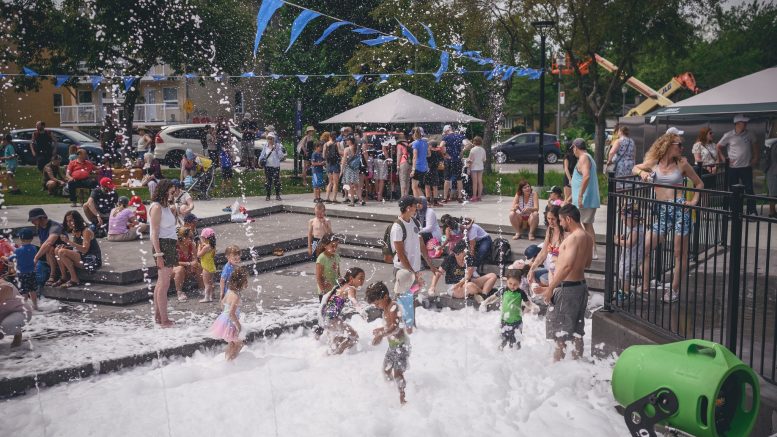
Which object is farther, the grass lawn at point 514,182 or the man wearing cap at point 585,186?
the grass lawn at point 514,182

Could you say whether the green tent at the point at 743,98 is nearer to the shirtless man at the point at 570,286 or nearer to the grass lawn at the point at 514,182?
the grass lawn at the point at 514,182

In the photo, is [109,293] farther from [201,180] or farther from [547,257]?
[201,180]

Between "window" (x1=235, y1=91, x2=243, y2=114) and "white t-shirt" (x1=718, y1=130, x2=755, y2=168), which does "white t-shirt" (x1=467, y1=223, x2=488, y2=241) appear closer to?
"white t-shirt" (x1=718, y1=130, x2=755, y2=168)

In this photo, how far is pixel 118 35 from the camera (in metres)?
29.0

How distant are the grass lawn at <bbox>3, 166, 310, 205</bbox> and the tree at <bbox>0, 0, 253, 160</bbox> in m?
5.19

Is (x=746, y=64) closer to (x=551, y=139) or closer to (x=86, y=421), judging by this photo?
(x=551, y=139)

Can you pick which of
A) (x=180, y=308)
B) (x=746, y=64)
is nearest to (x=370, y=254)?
(x=180, y=308)

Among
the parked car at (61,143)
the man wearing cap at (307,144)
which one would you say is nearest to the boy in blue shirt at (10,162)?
the parked car at (61,143)

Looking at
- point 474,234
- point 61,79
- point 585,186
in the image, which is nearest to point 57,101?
point 61,79

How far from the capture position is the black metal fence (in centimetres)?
583

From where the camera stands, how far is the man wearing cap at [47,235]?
11039mm

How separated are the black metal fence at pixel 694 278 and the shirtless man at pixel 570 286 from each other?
0.46 meters

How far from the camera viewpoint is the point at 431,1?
26.7 meters

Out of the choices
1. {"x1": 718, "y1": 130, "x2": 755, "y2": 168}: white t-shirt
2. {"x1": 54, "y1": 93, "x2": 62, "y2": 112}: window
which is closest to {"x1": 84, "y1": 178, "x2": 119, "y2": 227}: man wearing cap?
{"x1": 718, "y1": 130, "x2": 755, "y2": 168}: white t-shirt
